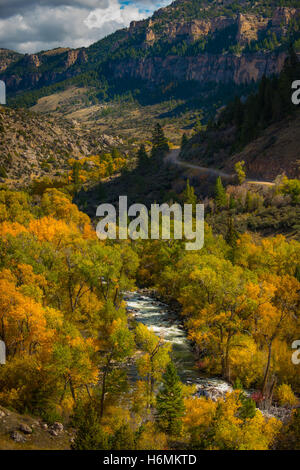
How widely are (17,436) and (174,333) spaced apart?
2575 cm

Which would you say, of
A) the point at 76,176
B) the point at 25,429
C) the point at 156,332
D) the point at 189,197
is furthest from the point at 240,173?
the point at 25,429

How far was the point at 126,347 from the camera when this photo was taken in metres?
29.5

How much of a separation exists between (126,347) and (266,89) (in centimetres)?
9996

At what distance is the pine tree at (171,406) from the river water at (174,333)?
6819 millimetres

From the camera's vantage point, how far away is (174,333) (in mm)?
46594

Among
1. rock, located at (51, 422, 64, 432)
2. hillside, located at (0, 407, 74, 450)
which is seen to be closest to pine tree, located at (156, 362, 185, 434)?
hillside, located at (0, 407, 74, 450)

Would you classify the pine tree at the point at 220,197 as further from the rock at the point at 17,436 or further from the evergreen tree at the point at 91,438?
the rock at the point at 17,436

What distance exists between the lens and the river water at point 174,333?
35156 millimetres

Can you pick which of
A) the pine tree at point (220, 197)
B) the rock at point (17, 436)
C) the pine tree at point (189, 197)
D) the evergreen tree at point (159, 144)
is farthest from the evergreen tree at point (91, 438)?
the evergreen tree at point (159, 144)

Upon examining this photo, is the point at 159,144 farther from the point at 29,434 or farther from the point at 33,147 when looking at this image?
the point at 29,434

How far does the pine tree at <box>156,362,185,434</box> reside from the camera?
26.3m

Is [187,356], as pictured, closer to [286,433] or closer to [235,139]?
[286,433]

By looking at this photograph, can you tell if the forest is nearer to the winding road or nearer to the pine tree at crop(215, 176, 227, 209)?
the pine tree at crop(215, 176, 227, 209)
